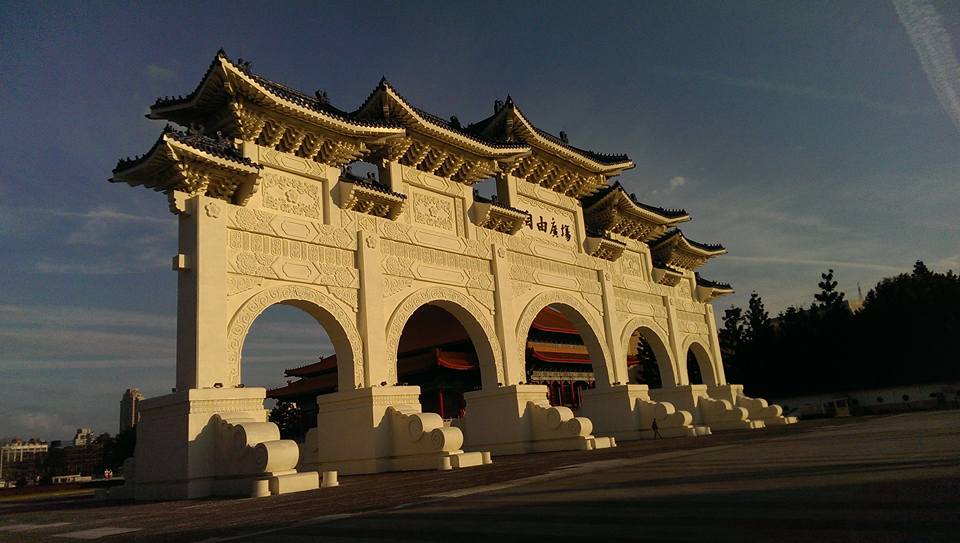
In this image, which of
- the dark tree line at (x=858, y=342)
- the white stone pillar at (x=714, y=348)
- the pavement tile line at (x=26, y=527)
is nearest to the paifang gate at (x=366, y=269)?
the pavement tile line at (x=26, y=527)

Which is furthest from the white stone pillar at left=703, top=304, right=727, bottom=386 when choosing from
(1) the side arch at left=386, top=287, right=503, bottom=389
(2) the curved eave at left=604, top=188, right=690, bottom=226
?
(1) the side arch at left=386, top=287, right=503, bottom=389

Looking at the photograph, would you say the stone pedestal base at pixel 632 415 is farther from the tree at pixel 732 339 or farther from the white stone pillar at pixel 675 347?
the tree at pixel 732 339

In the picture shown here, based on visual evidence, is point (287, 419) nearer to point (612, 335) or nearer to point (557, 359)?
point (557, 359)

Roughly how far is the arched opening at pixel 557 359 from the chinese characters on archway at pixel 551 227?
6.75m

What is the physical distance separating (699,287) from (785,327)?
592 inches

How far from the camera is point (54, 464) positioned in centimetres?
6000

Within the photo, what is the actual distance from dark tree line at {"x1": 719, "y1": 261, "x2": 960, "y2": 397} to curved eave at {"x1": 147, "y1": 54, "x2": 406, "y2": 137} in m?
32.8

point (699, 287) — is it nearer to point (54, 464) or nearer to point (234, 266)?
point (234, 266)

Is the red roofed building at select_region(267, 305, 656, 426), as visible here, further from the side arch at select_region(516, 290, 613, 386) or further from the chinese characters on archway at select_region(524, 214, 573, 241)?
the chinese characters on archway at select_region(524, 214, 573, 241)

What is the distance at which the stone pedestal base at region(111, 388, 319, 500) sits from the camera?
9883 mm

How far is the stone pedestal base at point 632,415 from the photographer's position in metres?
20.1

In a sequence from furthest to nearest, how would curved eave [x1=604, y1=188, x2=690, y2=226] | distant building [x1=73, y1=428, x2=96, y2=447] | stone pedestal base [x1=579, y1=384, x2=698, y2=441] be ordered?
distant building [x1=73, y1=428, x2=96, y2=447], curved eave [x1=604, y1=188, x2=690, y2=226], stone pedestal base [x1=579, y1=384, x2=698, y2=441]

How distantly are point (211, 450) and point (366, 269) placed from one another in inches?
204

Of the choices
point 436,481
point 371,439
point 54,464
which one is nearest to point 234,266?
point 371,439
